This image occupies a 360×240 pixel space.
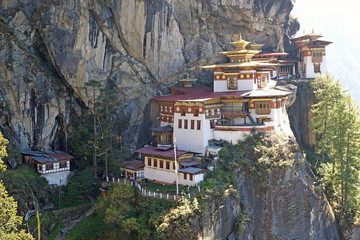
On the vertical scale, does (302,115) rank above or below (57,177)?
above

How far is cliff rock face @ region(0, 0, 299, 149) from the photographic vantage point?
128 ft

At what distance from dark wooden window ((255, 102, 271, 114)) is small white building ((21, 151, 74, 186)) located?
17.8 meters

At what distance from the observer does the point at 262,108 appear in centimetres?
4362

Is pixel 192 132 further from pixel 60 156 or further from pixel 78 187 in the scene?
pixel 60 156

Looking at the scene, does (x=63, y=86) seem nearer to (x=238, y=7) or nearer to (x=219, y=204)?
(x=219, y=204)

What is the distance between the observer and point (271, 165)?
130ft

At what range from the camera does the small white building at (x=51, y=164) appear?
3809cm

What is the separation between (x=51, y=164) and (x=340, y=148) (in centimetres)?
2655

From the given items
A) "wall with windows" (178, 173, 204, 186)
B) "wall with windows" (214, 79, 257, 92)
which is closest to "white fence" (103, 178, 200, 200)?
"wall with windows" (178, 173, 204, 186)

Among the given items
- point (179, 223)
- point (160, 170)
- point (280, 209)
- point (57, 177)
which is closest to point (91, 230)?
point (57, 177)

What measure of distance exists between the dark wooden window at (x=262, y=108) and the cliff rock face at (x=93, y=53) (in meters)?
10.8

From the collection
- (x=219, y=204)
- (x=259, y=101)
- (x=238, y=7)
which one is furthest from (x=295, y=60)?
(x=219, y=204)

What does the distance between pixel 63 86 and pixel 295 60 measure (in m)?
31.0

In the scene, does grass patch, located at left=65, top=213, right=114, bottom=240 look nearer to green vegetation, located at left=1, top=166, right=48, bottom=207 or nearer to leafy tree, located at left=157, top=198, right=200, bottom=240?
green vegetation, located at left=1, top=166, right=48, bottom=207
